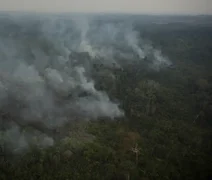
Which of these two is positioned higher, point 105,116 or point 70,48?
point 70,48

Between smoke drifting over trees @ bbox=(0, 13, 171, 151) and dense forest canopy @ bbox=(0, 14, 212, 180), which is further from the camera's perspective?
smoke drifting over trees @ bbox=(0, 13, 171, 151)

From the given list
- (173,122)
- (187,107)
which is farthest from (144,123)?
(187,107)

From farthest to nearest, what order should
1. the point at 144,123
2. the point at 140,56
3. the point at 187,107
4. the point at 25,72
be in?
1. the point at 140,56
2. the point at 25,72
3. the point at 187,107
4. the point at 144,123

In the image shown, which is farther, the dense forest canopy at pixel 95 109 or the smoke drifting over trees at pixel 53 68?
the smoke drifting over trees at pixel 53 68

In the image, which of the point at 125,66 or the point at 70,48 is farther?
the point at 70,48

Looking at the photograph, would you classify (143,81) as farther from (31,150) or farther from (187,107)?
(31,150)

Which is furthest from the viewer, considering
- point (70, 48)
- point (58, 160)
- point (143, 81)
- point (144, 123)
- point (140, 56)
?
point (140, 56)

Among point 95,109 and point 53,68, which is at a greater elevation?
point 53,68

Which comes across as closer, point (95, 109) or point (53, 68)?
point (95, 109)
